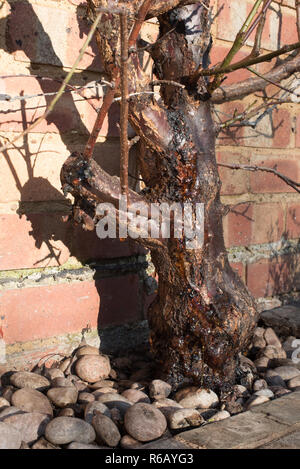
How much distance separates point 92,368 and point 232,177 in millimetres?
855

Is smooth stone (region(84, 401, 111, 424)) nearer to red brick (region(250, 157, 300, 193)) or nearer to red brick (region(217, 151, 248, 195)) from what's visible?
red brick (region(217, 151, 248, 195))

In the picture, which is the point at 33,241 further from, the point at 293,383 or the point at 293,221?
the point at 293,221

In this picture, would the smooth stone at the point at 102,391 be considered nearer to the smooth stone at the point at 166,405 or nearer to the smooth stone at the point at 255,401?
the smooth stone at the point at 166,405

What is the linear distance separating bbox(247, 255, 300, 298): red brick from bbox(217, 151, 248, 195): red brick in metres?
0.29

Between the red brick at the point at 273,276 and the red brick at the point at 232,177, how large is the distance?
0.29 meters

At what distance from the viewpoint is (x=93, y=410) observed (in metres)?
1.10

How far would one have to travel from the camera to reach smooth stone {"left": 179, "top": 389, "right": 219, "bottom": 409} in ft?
4.13

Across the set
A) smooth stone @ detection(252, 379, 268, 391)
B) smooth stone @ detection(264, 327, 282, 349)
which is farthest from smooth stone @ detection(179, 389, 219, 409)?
smooth stone @ detection(264, 327, 282, 349)

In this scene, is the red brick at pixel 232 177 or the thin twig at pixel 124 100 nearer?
the thin twig at pixel 124 100

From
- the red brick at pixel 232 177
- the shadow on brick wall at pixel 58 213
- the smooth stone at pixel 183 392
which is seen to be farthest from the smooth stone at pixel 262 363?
the red brick at pixel 232 177

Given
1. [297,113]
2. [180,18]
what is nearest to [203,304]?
[180,18]

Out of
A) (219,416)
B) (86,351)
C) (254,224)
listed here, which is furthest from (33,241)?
(254,224)

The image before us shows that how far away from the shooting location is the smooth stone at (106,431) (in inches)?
39.8
